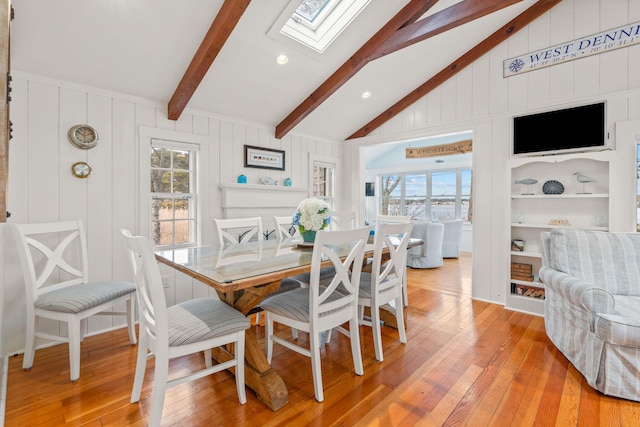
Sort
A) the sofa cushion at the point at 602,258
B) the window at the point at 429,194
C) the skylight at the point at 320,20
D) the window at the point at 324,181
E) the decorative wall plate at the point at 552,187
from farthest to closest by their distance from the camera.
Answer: the window at the point at 429,194 < the window at the point at 324,181 < the decorative wall plate at the point at 552,187 < the skylight at the point at 320,20 < the sofa cushion at the point at 602,258

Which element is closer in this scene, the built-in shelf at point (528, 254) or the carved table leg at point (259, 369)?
the carved table leg at point (259, 369)

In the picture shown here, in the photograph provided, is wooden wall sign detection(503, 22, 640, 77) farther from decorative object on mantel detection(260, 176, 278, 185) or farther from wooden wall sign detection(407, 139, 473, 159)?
decorative object on mantel detection(260, 176, 278, 185)

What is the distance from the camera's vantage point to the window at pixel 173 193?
10.7ft

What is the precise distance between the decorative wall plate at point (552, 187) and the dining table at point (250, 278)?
246 centimetres

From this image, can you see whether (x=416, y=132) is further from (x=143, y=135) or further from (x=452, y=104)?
(x=143, y=135)

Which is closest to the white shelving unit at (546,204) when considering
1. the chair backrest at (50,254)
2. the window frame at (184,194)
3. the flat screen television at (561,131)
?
the flat screen television at (561,131)

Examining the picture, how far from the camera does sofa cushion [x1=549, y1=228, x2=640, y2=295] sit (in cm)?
235

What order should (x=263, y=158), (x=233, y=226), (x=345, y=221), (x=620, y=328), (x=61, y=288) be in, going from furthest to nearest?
(x=345, y=221) → (x=263, y=158) → (x=233, y=226) → (x=61, y=288) → (x=620, y=328)

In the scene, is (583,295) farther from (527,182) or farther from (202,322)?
(202,322)

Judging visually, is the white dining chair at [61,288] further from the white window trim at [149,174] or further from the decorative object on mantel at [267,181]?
the decorative object on mantel at [267,181]

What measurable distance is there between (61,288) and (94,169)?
3.41ft

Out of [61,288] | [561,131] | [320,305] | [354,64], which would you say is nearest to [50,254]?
[61,288]

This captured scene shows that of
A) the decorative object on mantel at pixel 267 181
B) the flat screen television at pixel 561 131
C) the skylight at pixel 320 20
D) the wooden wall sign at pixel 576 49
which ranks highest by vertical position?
the skylight at pixel 320 20

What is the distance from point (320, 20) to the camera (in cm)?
304
